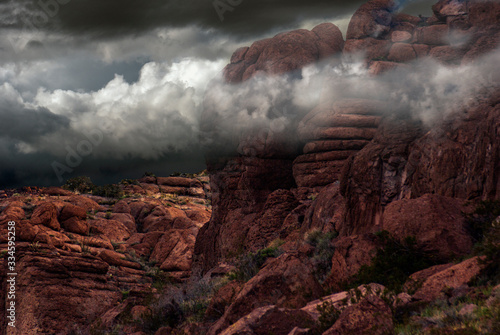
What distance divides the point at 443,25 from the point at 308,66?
10.6 meters

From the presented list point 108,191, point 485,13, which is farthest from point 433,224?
point 108,191

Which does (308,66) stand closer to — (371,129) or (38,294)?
(371,129)

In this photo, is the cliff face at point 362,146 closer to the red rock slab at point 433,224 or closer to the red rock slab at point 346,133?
the red rock slab at point 346,133

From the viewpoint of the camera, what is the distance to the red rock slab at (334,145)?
28.9 meters

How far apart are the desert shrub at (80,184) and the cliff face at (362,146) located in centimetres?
5282

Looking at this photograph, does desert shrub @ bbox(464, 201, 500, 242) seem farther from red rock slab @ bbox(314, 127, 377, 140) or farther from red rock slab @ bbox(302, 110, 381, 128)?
red rock slab @ bbox(302, 110, 381, 128)

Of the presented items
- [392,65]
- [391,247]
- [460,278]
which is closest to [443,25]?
[392,65]

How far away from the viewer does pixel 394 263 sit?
9.88 m

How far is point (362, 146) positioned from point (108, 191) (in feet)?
194

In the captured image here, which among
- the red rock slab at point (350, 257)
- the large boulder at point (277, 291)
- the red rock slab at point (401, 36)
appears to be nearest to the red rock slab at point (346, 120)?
the red rock slab at point (401, 36)

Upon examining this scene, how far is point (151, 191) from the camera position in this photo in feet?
270

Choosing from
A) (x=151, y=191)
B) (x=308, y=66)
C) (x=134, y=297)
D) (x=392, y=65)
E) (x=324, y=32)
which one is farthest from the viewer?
(x=151, y=191)

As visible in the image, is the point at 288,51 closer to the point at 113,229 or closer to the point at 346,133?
the point at 346,133

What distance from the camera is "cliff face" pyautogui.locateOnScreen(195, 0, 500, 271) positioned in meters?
13.4
